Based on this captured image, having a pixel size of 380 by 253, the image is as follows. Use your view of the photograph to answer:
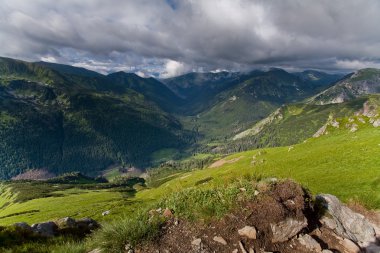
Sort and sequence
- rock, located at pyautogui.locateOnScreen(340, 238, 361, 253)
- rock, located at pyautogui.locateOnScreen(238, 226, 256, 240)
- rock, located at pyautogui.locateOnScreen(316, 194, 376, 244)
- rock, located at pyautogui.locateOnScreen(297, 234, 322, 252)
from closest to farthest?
rock, located at pyautogui.locateOnScreen(238, 226, 256, 240) < rock, located at pyautogui.locateOnScreen(297, 234, 322, 252) < rock, located at pyautogui.locateOnScreen(340, 238, 361, 253) < rock, located at pyautogui.locateOnScreen(316, 194, 376, 244)

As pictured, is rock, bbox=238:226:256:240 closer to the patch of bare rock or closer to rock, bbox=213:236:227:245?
the patch of bare rock

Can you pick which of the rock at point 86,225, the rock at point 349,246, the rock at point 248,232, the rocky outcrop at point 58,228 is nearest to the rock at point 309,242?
the rock at point 349,246

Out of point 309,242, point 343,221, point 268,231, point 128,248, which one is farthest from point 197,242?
point 343,221

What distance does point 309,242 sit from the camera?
13773 mm

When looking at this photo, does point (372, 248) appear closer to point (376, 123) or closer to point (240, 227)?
point (240, 227)

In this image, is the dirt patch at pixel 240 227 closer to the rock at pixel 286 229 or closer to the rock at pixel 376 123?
the rock at pixel 286 229

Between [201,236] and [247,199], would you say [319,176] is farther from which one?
[201,236]

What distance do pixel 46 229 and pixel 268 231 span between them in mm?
14136

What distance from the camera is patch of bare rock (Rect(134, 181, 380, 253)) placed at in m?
12.5

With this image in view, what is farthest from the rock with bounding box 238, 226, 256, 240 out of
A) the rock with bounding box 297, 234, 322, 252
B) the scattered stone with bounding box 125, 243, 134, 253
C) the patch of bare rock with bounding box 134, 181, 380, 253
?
the scattered stone with bounding box 125, 243, 134, 253

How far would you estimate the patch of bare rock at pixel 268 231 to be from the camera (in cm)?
1253

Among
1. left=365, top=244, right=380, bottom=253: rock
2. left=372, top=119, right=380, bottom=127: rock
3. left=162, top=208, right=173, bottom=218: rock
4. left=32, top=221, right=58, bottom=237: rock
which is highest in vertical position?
left=372, top=119, right=380, bottom=127: rock

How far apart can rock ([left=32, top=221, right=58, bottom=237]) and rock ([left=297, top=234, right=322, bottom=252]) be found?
14627 millimetres

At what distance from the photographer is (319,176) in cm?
3488
